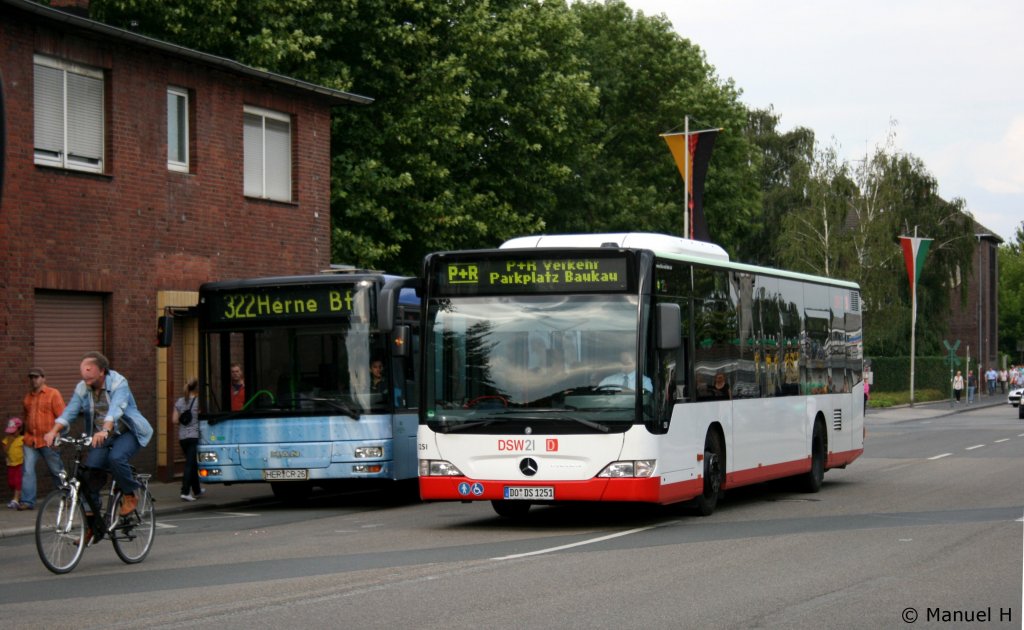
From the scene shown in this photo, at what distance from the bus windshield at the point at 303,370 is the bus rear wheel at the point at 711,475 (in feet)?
14.2

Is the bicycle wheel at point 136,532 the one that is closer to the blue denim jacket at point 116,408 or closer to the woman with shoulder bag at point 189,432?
the blue denim jacket at point 116,408

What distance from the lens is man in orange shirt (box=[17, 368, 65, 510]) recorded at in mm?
18750

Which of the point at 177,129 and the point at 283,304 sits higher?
the point at 177,129

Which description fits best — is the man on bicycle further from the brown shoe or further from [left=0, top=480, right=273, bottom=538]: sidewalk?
[left=0, top=480, right=273, bottom=538]: sidewalk

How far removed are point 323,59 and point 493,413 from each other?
2189 cm

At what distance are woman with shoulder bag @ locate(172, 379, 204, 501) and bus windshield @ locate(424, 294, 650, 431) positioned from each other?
6402 millimetres

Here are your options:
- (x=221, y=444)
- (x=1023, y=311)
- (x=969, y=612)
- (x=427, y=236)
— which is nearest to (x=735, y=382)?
(x=221, y=444)

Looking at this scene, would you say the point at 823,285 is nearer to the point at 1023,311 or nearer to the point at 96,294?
the point at 96,294

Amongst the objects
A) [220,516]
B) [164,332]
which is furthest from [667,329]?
[164,332]

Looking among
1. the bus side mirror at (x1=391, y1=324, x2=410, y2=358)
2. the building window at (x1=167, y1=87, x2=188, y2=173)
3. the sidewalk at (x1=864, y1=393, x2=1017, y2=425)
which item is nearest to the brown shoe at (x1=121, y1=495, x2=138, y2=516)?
the bus side mirror at (x1=391, y1=324, x2=410, y2=358)

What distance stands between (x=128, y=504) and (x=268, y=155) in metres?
14.4

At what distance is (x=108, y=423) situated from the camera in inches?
489

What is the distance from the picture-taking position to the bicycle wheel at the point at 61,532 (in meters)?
12.1

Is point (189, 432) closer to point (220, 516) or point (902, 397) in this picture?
point (220, 516)
